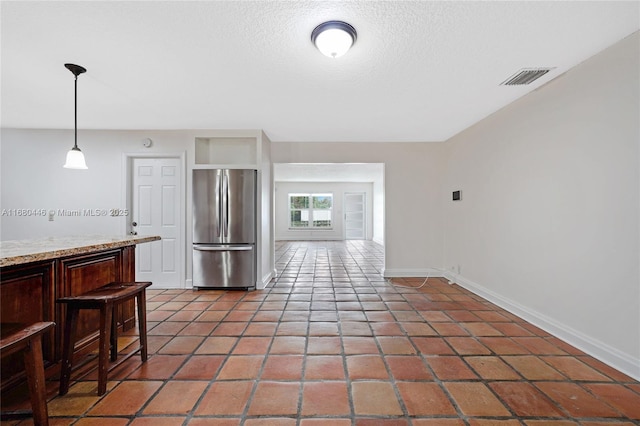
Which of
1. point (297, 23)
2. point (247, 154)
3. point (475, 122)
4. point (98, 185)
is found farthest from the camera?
point (247, 154)

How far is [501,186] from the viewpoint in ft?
11.0

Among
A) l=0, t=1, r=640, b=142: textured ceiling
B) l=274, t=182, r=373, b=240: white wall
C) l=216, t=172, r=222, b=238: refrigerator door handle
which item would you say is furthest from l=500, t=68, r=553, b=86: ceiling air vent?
l=274, t=182, r=373, b=240: white wall

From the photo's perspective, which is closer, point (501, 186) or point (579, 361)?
point (579, 361)

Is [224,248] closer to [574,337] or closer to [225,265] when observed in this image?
[225,265]

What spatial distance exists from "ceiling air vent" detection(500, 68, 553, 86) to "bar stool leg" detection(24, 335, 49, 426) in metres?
3.82

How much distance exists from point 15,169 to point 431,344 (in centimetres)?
597

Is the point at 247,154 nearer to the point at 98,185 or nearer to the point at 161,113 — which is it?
the point at 161,113

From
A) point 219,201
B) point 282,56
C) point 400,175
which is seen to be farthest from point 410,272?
point 282,56

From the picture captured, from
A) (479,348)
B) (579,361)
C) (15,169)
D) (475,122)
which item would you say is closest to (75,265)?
(479,348)

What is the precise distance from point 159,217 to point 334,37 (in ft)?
12.1

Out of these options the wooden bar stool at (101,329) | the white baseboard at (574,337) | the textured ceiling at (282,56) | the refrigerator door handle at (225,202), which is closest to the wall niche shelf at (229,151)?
the refrigerator door handle at (225,202)

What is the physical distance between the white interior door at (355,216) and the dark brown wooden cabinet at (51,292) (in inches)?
376

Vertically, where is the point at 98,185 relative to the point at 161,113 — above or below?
below

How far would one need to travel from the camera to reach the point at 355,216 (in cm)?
1169
